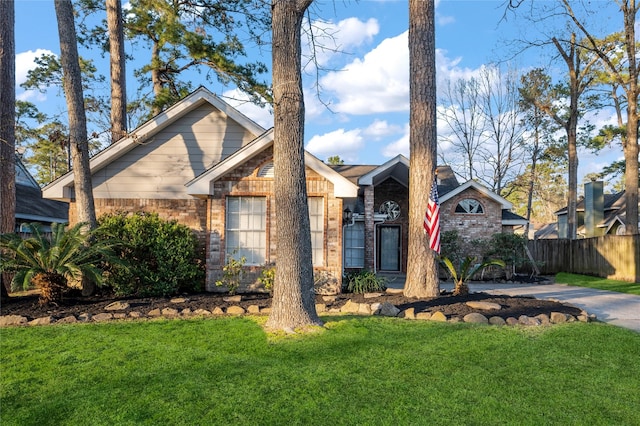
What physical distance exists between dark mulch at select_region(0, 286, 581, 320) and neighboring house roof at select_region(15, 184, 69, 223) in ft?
35.6

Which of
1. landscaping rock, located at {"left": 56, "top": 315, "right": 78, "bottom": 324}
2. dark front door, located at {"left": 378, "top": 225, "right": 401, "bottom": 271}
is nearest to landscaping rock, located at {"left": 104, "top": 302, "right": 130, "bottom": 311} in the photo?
landscaping rock, located at {"left": 56, "top": 315, "right": 78, "bottom": 324}

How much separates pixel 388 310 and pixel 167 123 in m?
7.71

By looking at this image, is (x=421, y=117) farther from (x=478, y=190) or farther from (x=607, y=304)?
(x=478, y=190)

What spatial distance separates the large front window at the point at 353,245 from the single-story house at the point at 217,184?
47.6 inches

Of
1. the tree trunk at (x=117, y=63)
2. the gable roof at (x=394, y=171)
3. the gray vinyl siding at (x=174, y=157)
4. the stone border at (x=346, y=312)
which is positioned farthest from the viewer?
the tree trunk at (x=117, y=63)

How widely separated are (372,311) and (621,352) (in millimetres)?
3547

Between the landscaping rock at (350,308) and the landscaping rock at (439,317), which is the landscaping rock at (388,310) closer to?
the landscaping rock at (350,308)

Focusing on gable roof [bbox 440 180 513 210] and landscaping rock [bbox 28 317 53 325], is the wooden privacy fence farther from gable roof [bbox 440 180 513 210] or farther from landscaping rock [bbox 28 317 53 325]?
landscaping rock [bbox 28 317 53 325]

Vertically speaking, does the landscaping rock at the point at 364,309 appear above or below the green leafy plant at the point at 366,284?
below

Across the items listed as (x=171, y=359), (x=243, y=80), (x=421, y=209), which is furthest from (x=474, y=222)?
(x=171, y=359)

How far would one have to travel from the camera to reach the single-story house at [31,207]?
1777 centimetres

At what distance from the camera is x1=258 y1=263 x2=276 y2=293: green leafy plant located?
9.77m

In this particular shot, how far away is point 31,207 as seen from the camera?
18656 millimetres

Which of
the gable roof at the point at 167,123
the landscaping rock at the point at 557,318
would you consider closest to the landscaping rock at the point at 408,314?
the landscaping rock at the point at 557,318
